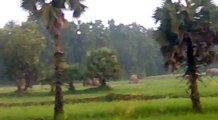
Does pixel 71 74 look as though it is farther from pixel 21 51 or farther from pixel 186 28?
pixel 186 28

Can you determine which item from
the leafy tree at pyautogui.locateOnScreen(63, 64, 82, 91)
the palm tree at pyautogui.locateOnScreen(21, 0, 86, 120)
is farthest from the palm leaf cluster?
the leafy tree at pyautogui.locateOnScreen(63, 64, 82, 91)

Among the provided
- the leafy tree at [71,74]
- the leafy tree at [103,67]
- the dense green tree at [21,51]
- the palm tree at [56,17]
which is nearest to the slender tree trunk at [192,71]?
the palm tree at [56,17]

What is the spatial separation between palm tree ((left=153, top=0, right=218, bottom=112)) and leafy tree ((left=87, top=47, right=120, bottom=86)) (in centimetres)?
3076

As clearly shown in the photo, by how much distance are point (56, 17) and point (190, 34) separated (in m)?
8.57

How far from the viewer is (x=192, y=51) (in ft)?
94.0

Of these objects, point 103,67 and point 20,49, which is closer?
point 103,67

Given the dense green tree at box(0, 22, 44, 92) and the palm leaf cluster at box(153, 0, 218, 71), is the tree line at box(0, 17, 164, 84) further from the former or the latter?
the palm leaf cluster at box(153, 0, 218, 71)

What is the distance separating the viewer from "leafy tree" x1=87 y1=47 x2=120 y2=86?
196 ft

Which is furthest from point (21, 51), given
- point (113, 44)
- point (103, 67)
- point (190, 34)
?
point (113, 44)

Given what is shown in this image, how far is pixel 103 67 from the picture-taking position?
2357 inches

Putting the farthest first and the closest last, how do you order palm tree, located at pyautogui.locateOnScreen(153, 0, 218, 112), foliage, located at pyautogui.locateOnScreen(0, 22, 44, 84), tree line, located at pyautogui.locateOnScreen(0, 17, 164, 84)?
tree line, located at pyautogui.locateOnScreen(0, 17, 164, 84), foliage, located at pyautogui.locateOnScreen(0, 22, 44, 84), palm tree, located at pyautogui.locateOnScreen(153, 0, 218, 112)

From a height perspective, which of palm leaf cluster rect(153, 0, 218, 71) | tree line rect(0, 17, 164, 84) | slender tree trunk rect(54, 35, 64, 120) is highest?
tree line rect(0, 17, 164, 84)

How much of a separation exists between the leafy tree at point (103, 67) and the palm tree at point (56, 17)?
1201 inches

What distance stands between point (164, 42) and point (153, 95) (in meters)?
12.4
